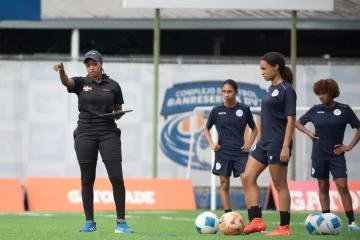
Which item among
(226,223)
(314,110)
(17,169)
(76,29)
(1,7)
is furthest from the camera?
(76,29)

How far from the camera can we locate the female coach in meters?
14.2

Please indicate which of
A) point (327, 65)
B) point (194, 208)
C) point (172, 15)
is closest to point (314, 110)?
point (194, 208)

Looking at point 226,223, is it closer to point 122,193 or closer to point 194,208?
point 122,193

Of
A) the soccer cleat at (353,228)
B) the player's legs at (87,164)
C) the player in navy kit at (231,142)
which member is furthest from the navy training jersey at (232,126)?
the player's legs at (87,164)

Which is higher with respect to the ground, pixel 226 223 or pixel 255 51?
pixel 255 51

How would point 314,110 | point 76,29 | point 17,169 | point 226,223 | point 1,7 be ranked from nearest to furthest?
point 226,223 → point 314,110 → point 1,7 → point 17,169 → point 76,29

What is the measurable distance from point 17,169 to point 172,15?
574 centimetres

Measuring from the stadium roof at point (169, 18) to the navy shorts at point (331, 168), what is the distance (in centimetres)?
1146

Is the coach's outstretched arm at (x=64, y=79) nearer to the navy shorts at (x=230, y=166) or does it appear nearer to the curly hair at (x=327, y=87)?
the curly hair at (x=327, y=87)

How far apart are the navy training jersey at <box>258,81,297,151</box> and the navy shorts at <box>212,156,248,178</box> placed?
11.8 feet

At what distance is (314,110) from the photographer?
1686 centimetres

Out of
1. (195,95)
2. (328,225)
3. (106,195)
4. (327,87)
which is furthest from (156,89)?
(328,225)

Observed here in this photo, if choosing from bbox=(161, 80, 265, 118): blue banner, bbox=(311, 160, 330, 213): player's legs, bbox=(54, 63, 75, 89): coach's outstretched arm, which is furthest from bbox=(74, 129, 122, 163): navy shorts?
bbox=(161, 80, 265, 118): blue banner

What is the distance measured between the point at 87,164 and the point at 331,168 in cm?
414
